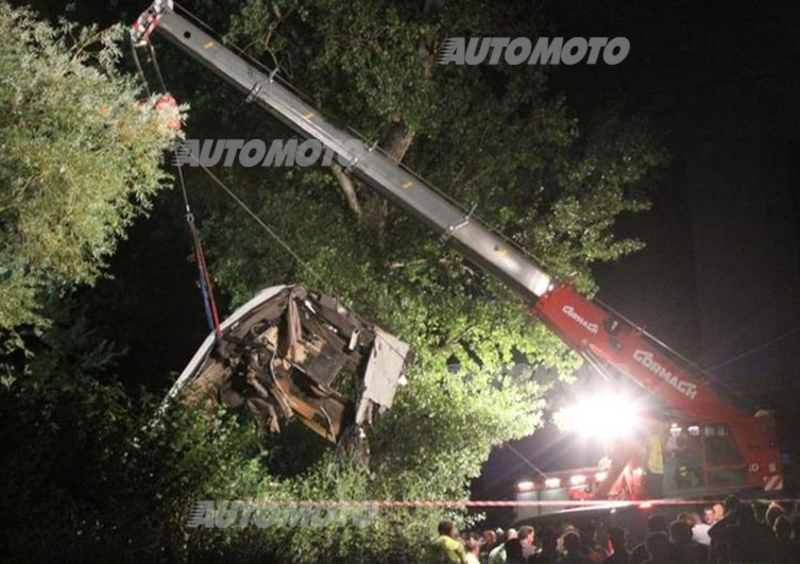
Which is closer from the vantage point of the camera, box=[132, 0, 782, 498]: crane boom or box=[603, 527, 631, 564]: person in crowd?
box=[603, 527, 631, 564]: person in crowd

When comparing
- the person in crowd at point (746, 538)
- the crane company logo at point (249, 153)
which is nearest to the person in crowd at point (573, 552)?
the person in crowd at point (746, 538)

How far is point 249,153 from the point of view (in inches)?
738

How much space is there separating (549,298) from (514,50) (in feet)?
16.5

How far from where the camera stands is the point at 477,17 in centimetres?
1806

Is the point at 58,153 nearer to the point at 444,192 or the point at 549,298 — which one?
the point at 549,298

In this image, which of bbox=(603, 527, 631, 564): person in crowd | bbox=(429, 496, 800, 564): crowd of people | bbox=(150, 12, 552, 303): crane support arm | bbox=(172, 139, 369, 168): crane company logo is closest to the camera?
bbox=(429, 496, 800, 564): crowd of people

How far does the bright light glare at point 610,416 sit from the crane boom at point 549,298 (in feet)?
1.72

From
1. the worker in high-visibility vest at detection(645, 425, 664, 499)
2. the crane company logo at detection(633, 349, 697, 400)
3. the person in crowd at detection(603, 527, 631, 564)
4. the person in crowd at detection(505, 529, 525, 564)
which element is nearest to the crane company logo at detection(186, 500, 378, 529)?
the person in crowd at detection(505, 529, 525, 564)

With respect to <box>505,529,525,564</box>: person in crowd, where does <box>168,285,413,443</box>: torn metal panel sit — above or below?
above

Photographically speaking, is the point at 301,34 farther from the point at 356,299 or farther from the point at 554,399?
the point at 554,399

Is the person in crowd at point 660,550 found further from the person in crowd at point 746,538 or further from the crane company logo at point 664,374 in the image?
the crane company logo at point 664,374

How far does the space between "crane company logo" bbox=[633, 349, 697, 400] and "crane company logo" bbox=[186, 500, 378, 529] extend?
456 cm

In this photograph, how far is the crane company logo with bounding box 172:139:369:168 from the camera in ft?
59.3

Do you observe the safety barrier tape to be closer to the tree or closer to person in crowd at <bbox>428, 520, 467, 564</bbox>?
person in crowd at <bbox>428, 520, 467, 564</bbox>
